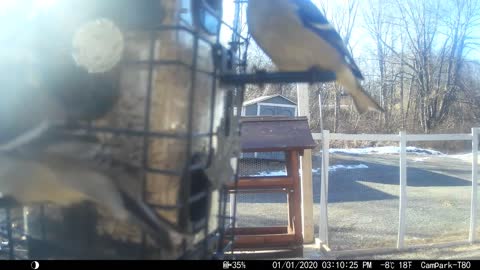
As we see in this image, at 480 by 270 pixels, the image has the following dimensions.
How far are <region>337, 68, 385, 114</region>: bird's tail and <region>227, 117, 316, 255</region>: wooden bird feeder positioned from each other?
145 centimetres

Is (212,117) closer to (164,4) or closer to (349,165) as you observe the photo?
(164,4)

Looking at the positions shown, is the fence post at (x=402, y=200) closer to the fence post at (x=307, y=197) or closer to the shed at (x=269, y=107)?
the fence post at (x=307, y=197)

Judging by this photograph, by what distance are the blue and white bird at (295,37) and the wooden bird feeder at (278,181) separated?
1.63 metres

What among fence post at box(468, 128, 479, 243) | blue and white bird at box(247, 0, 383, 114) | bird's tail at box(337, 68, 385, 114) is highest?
blue and white bird at box(247, 0, 383, 114)

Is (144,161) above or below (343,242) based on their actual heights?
above

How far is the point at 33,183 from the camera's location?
1.18 meters

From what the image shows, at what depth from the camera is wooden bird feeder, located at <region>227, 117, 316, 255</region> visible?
3865 millimetres

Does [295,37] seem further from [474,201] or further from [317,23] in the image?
[474,201]

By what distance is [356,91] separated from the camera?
236 centimetres

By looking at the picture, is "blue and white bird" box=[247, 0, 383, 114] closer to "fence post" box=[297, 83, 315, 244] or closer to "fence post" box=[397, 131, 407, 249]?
"fence post" box=[297, 83, 315, 244]

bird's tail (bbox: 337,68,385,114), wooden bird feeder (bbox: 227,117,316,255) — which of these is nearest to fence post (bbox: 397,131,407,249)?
wooden bird feeder (bbox: 227,117,316,255)

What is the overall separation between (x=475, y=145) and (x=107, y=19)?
6286 millimetres

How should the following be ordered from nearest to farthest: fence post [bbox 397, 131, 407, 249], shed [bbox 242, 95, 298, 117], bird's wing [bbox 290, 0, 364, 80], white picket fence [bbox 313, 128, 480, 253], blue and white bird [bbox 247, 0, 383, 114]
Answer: blue and white bird [bbox 247, 0, 383, 114], bird's wing [bbox 290, 0, 364, 80], white picket fence [bbox 313, 128, 480, 253], fence post [bbox 397, 131, 407, 249], shed [bbox 242, 95, 298, 117]

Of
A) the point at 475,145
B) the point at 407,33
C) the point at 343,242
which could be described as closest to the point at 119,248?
the point at 343,242
